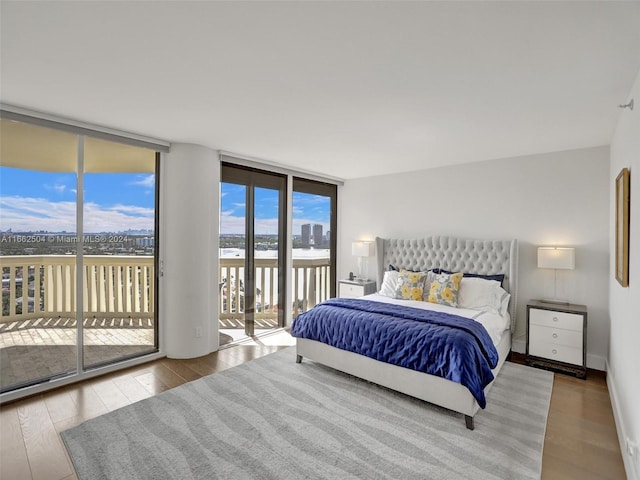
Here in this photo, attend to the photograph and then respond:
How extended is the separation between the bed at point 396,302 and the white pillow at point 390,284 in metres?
0.24

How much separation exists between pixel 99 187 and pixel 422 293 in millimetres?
3942

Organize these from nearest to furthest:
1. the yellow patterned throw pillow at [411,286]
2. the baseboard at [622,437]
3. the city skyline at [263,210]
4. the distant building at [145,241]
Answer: the baseboard at [622,437] → the distant building at [145,241] → the yellow patterned throw pillow at [411,286] → the city skyline at [263,210]

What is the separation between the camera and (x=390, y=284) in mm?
4656

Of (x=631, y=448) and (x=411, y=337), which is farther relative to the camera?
(x=411, y=337)

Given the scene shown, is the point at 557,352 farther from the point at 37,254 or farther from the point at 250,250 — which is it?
the point at 37,254

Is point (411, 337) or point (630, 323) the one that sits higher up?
point (630, 323)

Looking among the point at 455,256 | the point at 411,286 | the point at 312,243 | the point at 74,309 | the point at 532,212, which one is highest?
the point at 532,212

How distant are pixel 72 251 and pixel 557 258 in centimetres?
513

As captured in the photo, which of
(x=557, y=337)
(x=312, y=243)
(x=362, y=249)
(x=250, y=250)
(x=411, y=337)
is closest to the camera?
(x=411, y=337)

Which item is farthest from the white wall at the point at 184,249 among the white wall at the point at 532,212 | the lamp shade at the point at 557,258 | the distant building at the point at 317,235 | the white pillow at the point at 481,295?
the lamp shade at the point at 557,258

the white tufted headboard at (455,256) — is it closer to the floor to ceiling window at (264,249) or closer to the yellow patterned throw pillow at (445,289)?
the yellow patterned throw pillow at (445,289)

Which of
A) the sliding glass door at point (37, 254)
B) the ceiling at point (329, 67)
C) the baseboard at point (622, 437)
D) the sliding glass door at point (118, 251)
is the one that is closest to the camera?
the ceiling at point (329, 67)

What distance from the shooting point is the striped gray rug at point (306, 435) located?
2.07 meters

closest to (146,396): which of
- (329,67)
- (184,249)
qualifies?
(184,249)
